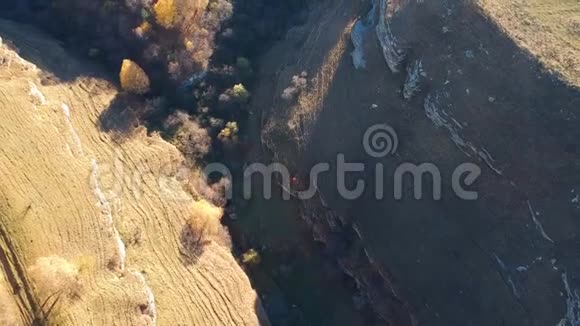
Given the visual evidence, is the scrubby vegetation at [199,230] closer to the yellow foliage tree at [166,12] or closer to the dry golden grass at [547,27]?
the yellow foliage tree at [166,12]

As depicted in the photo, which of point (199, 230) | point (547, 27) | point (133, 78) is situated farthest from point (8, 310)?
point (547, 27)

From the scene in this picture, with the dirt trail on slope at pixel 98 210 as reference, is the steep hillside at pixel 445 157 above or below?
above

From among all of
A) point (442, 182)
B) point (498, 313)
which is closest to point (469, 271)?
point (498, 313)

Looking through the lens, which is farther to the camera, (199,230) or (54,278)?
(199,230)

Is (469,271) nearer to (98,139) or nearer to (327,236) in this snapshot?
(327,236)

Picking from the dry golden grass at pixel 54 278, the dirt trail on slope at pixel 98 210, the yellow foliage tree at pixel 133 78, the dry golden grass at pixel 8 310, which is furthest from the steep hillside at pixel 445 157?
the dry golden grass at pixel 8 310

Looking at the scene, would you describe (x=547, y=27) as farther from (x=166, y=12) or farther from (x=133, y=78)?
(x=133, y=78)
